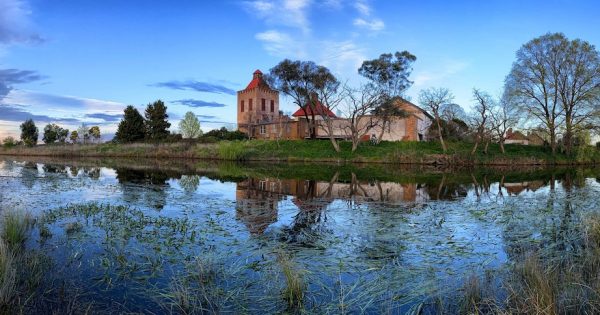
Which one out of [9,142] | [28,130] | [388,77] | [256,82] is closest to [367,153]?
[388,77]

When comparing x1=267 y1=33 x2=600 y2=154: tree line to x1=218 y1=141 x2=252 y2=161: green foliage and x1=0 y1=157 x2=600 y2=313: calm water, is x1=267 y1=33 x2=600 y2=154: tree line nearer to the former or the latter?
x1=218 y1=141 x2=252 y2=161: green foliage

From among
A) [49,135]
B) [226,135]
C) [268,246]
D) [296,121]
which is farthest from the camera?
[49,135]

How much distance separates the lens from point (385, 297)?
5.51 meters

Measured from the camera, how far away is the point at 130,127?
233 feet

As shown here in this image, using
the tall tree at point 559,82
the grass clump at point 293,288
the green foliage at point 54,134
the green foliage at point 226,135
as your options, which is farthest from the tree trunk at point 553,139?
the green foliage at point 54,134

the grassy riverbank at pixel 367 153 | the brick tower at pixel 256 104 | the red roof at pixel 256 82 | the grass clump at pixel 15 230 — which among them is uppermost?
the red roof at pixel 256 82

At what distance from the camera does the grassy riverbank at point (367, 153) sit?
149 ft

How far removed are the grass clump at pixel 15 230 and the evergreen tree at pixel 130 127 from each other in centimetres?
6639

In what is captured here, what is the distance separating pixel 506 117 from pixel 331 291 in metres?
48.0

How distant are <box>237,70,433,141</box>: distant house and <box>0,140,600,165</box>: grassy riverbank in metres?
4.36

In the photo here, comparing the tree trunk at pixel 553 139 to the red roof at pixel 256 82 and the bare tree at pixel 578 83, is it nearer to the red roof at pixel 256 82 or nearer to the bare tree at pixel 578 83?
the bare tree at pixel 578 83

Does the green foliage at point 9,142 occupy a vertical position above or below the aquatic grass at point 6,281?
above

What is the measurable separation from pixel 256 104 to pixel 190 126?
47.4ft

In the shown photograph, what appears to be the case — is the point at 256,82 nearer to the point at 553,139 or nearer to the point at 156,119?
the point at 156,119
